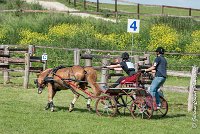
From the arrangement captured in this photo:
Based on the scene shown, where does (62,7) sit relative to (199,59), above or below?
above

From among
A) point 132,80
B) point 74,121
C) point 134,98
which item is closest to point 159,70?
point 132,80

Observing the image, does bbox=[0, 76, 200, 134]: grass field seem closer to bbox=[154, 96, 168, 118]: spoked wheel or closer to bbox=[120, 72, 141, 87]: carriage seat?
bbox=[154, 96, 168, 118]: spoked wheel

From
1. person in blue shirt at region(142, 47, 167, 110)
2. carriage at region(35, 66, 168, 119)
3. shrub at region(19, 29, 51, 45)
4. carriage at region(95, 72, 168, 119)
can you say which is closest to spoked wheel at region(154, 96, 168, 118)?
carriage at region(35, 66, 168, 119)

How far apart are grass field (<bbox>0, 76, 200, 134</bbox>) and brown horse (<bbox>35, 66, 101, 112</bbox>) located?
63 centimetres

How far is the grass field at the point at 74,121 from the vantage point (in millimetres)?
13836

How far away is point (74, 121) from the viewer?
15.0 metres

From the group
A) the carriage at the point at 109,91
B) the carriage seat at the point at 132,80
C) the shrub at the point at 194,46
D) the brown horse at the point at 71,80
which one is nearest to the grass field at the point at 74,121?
the carriage at the point at 109,91

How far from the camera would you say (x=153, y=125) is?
586 inches

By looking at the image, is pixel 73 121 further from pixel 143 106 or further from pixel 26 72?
pixel 26 72

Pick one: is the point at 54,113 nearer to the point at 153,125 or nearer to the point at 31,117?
the point at 31,117

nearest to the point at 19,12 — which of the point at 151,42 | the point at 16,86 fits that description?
the point at 151,42

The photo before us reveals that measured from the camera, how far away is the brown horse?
653 inches

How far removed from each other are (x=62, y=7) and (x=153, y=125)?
4257 centimetres

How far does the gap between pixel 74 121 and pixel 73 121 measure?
0.09ft
